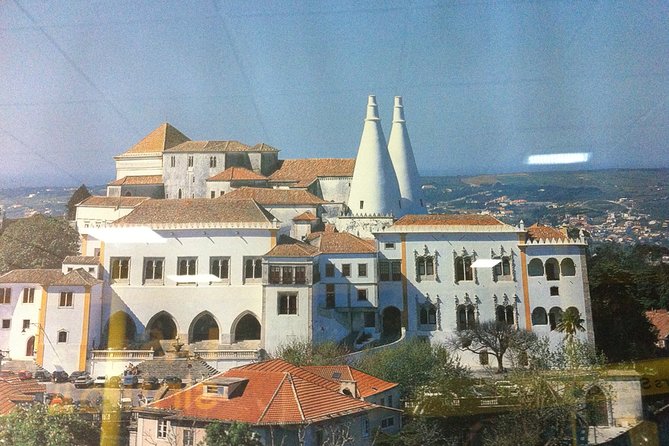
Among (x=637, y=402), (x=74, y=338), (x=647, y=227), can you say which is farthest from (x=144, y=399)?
(x=647, y=227)

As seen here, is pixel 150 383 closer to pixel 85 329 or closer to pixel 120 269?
pixel 85 329

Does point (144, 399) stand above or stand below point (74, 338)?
below

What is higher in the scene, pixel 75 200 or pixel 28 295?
pixel 75 200

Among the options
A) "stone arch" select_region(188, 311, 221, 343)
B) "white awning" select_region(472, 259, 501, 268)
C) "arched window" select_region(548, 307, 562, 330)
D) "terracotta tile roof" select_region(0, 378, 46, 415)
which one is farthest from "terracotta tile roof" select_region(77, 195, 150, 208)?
"arched window" select_region(548, 307, 562, 330)

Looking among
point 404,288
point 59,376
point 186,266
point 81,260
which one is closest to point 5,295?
point 81,260

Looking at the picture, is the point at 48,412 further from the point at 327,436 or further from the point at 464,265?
the point at 464,265
